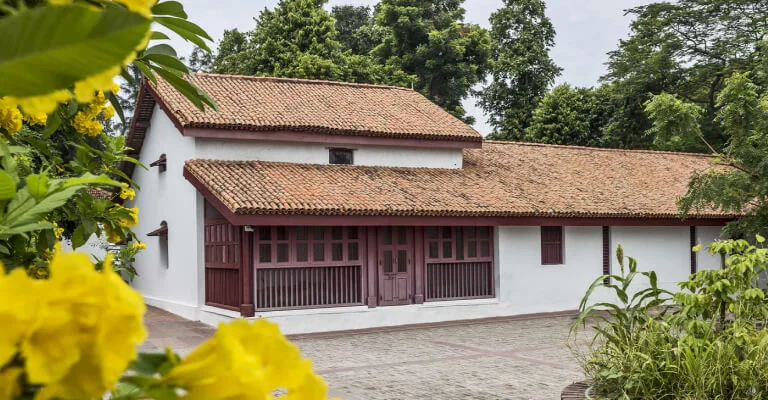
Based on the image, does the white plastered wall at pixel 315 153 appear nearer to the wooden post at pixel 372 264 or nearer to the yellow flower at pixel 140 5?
the wooden post at pixel 372 264

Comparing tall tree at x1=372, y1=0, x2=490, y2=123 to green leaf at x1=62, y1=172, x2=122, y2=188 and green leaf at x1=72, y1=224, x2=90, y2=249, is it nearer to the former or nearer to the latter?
green leaf at x1=72, y1=224, x2=90, y2=249

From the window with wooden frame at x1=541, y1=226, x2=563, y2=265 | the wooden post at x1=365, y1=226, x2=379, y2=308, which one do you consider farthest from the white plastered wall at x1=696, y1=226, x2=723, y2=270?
the wooden post at x1=365, y1=226, x2=379, y2=308

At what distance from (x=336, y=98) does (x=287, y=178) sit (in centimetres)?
460

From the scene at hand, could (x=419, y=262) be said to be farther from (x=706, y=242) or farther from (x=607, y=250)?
(x=706, y=242)

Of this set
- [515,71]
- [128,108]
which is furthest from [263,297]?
[128,108]

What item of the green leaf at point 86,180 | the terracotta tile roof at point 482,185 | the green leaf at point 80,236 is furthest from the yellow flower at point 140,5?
the terracotta tile roof at point 482,185

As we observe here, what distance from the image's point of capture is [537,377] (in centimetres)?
1044

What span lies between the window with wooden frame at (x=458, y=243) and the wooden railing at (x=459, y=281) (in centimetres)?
16

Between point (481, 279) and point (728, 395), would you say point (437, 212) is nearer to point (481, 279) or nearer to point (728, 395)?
point (481, 279)

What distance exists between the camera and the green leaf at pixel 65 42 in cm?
54

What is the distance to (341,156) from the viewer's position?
1858cm

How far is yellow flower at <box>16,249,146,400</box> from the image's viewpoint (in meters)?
0.47

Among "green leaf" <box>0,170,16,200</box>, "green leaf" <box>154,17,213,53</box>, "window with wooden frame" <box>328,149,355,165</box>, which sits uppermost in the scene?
"window with wooden frame" <box>328,149,355,165</box>

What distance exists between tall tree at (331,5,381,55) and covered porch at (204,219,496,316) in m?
23.0
